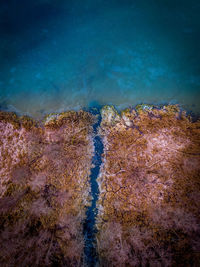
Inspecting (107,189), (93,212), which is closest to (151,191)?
(107,189)

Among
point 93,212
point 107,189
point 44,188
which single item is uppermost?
point 107,189

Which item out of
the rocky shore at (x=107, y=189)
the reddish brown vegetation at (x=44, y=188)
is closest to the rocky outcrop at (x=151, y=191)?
the rocky shore at (x=107, y=189)

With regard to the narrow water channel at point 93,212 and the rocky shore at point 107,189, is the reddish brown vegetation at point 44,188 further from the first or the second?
the narrow water channel at point 93,212

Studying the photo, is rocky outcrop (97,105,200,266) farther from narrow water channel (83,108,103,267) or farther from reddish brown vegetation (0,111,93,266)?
reddish brown vegetation (0,111,93,266)

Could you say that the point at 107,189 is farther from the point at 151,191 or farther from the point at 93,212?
the point at 151,191

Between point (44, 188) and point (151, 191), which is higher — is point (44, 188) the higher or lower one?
the lower one

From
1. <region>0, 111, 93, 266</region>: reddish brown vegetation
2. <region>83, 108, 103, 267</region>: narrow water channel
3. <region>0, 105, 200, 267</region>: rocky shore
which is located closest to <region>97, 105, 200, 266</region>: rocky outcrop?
<region>0, 105, 200, 267</region>: rocky shore

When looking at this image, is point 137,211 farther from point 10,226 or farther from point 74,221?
point 10,226
